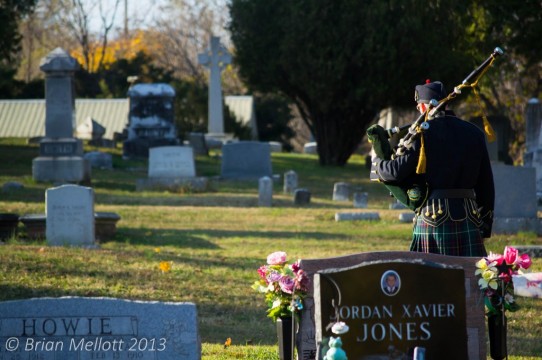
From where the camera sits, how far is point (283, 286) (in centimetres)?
698

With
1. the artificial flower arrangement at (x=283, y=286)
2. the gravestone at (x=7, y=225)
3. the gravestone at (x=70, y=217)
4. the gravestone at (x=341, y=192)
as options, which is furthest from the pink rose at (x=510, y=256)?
the gravestone at (x=341, y=192)

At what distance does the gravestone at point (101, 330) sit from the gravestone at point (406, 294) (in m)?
0.78

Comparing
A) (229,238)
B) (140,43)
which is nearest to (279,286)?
(229,238)

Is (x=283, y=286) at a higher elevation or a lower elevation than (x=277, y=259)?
lower

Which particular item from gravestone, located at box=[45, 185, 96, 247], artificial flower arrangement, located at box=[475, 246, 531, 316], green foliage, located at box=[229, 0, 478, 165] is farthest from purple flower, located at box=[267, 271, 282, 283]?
green foliage, located at box=[229, 0, 478, 165]

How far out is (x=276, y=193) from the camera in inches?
1039

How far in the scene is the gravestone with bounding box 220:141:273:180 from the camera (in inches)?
1162

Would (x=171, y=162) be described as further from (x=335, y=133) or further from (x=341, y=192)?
(x=335, y=133)

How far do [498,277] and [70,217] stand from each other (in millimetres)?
9015

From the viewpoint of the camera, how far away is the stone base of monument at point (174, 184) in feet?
84.9

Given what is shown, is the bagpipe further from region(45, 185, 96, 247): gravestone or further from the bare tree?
the bare tree

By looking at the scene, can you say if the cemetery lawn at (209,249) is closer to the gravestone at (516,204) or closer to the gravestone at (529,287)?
the gravestone at (529,287)

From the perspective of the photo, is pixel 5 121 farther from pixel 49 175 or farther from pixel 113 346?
pixel 113 346

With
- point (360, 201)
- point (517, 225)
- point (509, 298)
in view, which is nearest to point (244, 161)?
point (360, 201)
